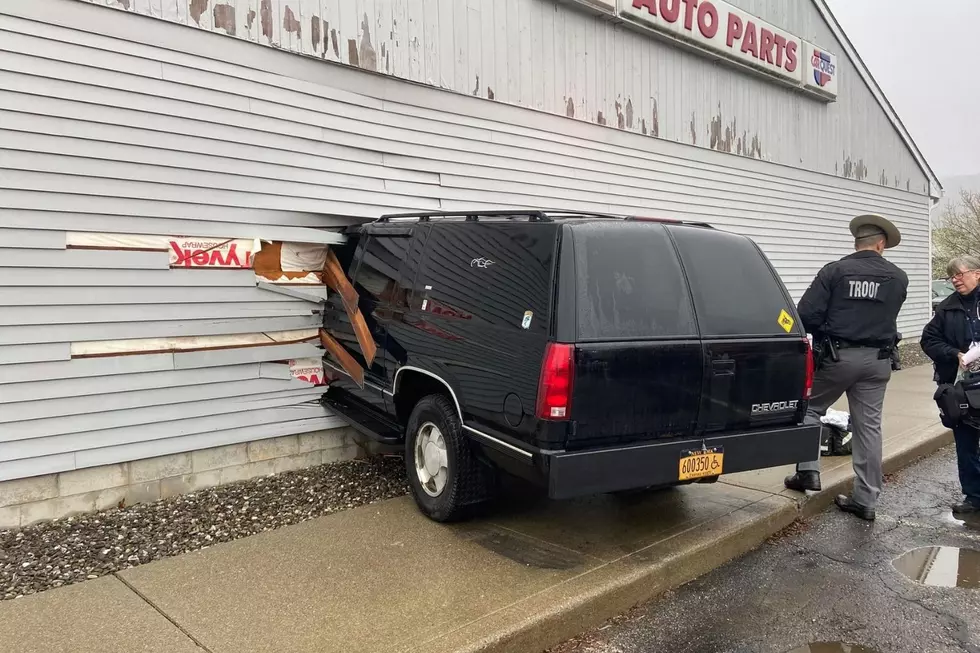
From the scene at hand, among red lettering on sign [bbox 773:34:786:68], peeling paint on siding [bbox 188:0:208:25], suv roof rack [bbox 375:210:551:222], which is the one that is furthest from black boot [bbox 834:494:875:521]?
red lettering on sign [bbox 773:34:786:68]

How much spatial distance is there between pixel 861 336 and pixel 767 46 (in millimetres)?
7591

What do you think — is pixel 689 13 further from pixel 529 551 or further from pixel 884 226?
pixel 529 551

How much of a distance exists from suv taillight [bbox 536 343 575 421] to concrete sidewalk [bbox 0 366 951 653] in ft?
2.97

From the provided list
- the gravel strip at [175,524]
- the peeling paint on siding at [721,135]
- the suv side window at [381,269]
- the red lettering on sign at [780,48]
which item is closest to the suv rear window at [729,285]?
the suv side window at [381,269]

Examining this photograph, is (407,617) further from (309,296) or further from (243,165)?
(243,165)

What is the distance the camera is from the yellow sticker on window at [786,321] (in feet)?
13.6

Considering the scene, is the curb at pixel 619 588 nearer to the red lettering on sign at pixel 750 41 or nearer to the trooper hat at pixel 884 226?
the trooper hat at pixel 884 226

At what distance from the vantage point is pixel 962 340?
16.1ft

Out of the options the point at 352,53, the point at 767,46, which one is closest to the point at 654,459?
the point at 352,53

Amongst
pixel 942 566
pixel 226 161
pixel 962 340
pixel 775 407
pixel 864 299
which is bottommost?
pixel 942 566

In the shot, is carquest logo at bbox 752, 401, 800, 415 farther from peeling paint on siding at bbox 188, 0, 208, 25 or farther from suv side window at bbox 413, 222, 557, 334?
peeling paint on siding at bbox 188, 0, 208, 25

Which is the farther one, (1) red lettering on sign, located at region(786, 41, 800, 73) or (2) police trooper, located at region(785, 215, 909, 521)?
(1) red lettering on sign, located at region(786, 41, 800, 73)

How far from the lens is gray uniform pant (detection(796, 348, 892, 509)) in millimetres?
4816

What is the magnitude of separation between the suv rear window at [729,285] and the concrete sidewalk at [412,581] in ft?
4.25
